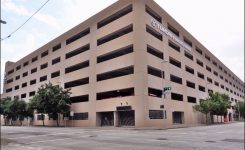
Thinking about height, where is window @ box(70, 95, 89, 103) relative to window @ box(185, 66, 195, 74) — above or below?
below

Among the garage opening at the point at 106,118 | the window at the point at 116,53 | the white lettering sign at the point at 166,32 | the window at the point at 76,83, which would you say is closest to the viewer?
the window at the point at 116,53

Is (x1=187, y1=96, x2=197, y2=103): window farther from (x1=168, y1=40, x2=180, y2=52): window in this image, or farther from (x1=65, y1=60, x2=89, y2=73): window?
(x1=65, y1=60, x2=89, y2=73): window

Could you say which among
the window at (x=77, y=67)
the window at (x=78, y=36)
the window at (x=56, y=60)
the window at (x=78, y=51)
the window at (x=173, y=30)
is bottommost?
the window at (x=77, y=67)

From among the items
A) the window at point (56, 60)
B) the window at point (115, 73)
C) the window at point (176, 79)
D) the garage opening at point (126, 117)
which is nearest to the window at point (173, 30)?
the window at point (176, 79)

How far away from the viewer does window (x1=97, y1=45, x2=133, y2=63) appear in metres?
44.4

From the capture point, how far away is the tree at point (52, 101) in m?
50.4

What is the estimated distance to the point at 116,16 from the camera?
156ft

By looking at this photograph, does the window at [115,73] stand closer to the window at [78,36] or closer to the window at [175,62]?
the window at [175,62]

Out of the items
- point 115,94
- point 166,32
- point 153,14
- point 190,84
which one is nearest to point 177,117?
point 190,84

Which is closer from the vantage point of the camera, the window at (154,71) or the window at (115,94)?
the window at (115,94)

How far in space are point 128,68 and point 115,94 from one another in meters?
5.03

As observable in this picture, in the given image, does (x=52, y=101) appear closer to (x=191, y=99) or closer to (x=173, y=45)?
(x=173, y=45)

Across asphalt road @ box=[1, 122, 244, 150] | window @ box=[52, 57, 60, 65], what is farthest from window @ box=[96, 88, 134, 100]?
asphalt road @ box=[1, 122, 244, 150]

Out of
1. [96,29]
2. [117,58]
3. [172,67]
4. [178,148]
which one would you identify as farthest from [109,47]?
[178,148]
